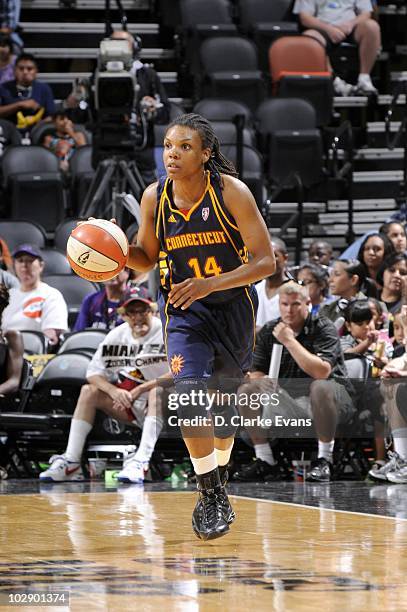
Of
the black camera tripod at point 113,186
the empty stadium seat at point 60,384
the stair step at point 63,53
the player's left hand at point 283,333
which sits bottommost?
the empty stadium seat at point 60,384

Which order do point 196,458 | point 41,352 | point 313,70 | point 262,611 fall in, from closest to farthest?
point 262,611 < point 196,458 < point 41,352 < point 313,70

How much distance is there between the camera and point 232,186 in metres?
5.22

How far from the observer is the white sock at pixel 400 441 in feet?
25.7

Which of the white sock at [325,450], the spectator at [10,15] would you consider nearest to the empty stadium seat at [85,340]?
the white sock at [325,450]

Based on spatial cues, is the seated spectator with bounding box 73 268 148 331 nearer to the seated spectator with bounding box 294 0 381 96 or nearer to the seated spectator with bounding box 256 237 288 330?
the seated spectator with bounding box 256 237 288 330

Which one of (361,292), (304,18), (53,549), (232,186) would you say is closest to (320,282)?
(361,292)

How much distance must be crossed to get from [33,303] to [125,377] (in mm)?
1389

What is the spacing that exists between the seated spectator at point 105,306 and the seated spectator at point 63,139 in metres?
3.34

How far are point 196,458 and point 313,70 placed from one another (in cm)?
956

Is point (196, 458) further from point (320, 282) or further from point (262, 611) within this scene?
point (320, 282)

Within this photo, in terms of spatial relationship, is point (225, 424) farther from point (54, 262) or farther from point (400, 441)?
point (54, 262)

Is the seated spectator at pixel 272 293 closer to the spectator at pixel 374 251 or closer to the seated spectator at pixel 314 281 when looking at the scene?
the seated spectator at pixel 314 281

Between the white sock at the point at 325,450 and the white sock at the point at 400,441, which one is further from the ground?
the white sock at the point at 400,441

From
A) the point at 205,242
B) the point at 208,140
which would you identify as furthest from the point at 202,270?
the point at 208,140
